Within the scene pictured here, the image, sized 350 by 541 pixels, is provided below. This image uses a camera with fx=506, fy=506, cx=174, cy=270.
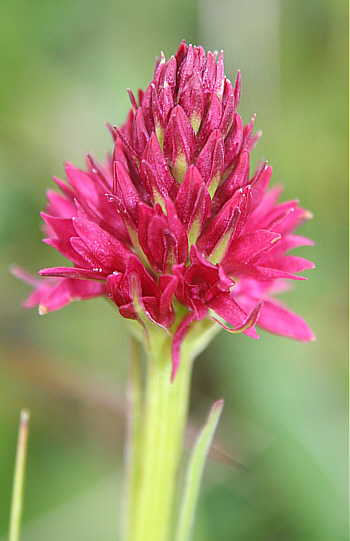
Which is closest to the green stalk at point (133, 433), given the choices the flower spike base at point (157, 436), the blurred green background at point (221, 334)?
the flower spike base at point (157, 436)

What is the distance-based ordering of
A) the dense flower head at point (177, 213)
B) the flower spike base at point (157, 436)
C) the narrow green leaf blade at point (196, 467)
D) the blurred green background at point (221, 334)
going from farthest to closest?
the blurred green background at point (221, 334)
the flower spike base at point (157, 436)
the narrow green leaf blade at point (196, 467)
the dense flower head at point (177, 213)

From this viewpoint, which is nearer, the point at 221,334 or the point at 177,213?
the point at 177,213

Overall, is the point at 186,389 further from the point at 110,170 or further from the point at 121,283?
the point at 110,170

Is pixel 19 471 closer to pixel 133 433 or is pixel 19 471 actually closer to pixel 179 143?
pixel 133 433

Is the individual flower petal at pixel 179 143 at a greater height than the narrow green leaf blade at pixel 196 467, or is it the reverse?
the individual flower petal at pixel 179 143

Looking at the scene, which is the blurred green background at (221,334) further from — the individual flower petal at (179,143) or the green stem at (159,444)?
the individual flower petal at (179,143)

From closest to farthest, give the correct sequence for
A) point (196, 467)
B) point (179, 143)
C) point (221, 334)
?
1. point (179, 143)
2. point (196, 467)
3. point (221, 334)

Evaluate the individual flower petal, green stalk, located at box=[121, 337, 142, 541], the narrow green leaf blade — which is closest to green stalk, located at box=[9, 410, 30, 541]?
green stalk, located at box=[121, 337, 142, 541]

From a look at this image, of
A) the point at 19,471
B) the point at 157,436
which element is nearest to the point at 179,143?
the point at 157,436

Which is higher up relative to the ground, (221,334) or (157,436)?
(221,334)
